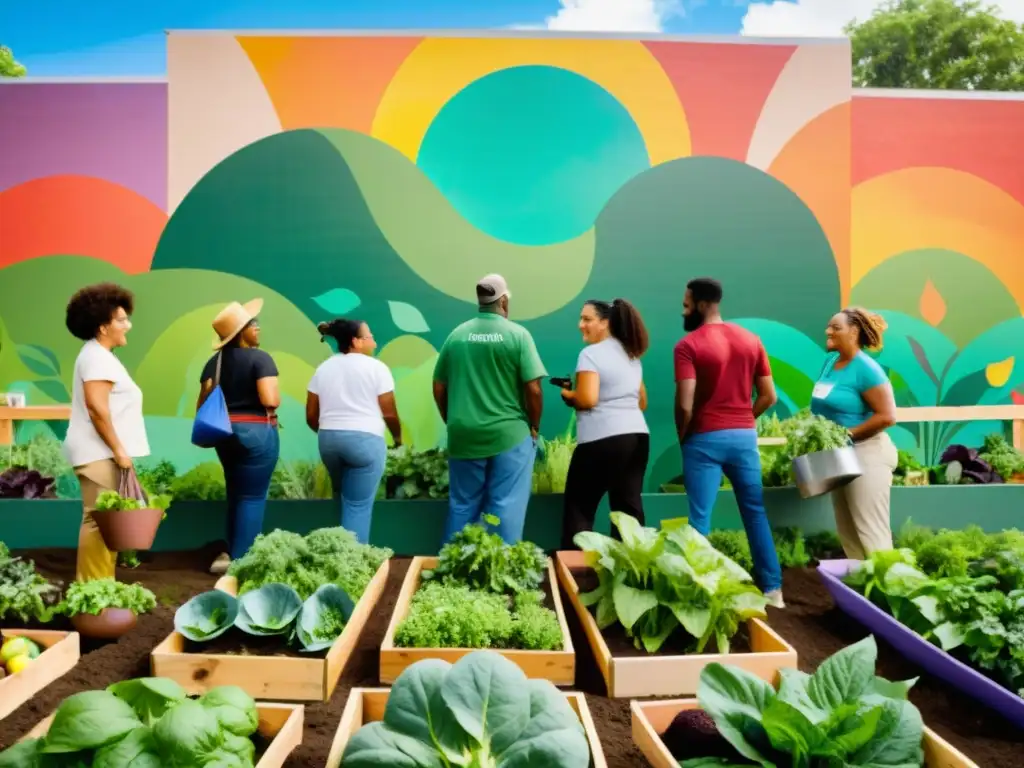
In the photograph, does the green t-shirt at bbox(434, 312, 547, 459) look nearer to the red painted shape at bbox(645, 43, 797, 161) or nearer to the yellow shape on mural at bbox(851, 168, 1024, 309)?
the red painted shape at bbox(645, 43, 797, 161)

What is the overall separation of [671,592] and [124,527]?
230 centimetres

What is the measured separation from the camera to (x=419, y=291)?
240 inches

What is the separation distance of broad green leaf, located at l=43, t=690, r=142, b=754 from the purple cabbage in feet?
13.1

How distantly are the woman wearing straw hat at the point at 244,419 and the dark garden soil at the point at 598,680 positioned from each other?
1.44 feet

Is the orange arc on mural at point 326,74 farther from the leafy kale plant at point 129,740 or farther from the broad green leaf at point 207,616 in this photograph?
the leafy kale plant at point 129,740

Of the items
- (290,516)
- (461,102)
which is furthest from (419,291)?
(290,516)

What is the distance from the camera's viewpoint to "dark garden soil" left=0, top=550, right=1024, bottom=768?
2.14m

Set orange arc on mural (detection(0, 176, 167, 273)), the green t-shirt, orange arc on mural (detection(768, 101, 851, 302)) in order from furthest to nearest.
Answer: orange arc on mural (detection(768, 101, 851, 302))
orange arc on mural (detection(0, 176, 167, 273))
the green t-shirt

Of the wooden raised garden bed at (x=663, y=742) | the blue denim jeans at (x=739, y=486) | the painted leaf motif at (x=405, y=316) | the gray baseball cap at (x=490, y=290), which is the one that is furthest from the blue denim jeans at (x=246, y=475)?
the wooden raised garden bed at (x=663, y=742)

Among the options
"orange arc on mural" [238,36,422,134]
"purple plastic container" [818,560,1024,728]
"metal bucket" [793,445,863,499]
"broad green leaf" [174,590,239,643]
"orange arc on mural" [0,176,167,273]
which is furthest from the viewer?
"orange arc on mural" [0,176,167,273]

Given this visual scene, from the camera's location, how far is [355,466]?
13.7ft

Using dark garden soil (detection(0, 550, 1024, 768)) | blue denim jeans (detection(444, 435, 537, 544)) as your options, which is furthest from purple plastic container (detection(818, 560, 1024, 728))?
blue denim jeans (detection(444, 435, 537, 544))

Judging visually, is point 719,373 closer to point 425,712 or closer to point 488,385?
point 488,385

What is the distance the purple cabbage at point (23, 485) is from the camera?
5.06m
